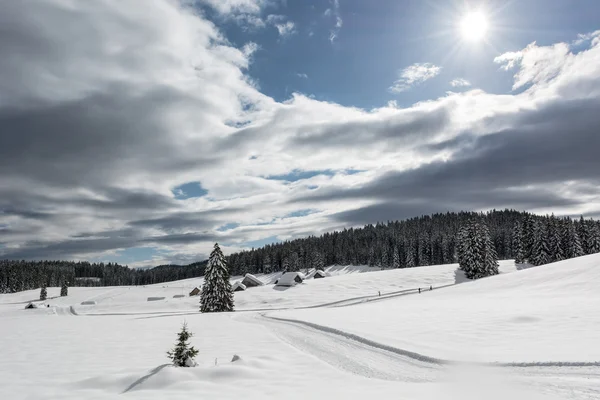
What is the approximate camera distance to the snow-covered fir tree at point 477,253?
65.3 metres

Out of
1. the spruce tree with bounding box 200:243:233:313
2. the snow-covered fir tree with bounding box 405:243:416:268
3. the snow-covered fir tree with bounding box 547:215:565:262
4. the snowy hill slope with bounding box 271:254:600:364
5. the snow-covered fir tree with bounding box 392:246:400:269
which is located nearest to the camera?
the snowy hill slope with bounding box 271:254:600:364

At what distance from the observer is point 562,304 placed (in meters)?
25.3

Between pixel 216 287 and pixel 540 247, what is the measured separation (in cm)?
6719

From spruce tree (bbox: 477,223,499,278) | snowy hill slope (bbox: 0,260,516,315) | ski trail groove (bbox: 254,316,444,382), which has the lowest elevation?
snowy hill slope (bbox: 0,260,516,315)

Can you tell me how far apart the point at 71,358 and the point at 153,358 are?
350 cm

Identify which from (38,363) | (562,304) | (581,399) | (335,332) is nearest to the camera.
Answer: (581,399)

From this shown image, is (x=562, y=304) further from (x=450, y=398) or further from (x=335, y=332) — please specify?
(x=450, y=398)

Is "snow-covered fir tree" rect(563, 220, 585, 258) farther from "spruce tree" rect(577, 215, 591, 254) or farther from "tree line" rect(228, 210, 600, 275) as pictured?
"spruce tree" rect(577, 215, 591, 254)

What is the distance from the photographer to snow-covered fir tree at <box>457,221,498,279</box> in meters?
65.3

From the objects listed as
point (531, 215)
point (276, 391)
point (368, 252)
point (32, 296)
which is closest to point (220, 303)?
point (276, 391)

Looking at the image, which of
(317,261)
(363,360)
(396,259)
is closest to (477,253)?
(363,360)

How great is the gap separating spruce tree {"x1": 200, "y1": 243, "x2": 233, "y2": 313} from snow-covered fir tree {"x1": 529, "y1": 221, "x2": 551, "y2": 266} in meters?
64.8

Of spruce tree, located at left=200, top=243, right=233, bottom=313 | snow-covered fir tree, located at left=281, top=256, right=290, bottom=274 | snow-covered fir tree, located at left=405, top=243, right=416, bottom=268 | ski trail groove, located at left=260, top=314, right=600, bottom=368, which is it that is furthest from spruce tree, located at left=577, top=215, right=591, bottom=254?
ski trail groove, located at left=260, top=314, right=600, bottom=368

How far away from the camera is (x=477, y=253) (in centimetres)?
6575
